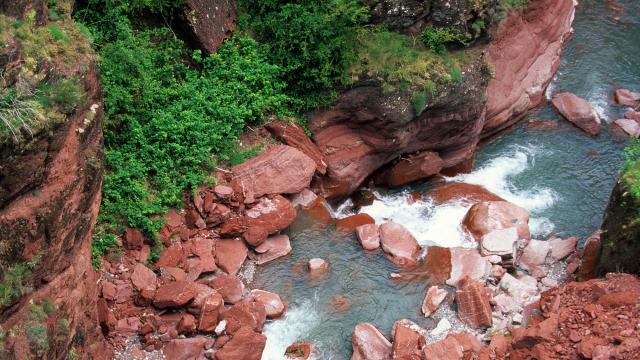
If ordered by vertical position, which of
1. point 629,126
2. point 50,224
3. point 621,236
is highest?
point 50,224

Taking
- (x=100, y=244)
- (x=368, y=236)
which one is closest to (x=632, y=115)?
(x=368, y=236)

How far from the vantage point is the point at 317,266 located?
473 inches

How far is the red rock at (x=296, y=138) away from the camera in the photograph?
1331 centimetres

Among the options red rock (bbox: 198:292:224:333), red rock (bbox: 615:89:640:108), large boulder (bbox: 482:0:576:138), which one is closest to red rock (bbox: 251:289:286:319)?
red rock (bbox: 198:292:224:333)

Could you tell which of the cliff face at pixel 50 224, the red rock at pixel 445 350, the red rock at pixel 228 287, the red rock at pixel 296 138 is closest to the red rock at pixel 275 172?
the red rock at pixel 296 138

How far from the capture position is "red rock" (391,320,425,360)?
10.5 m

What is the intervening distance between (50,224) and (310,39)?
745 cm

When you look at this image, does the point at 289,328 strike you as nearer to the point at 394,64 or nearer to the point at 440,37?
the point at 394,64

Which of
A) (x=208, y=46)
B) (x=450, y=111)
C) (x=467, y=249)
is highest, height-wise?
(x=208, y=46)

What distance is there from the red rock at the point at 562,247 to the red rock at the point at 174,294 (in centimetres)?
733

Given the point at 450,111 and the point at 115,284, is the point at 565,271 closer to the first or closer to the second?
Answer: the point at 450,111

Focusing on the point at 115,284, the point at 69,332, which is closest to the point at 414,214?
the point at 115,284

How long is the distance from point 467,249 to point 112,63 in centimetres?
772

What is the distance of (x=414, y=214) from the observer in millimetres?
13922
